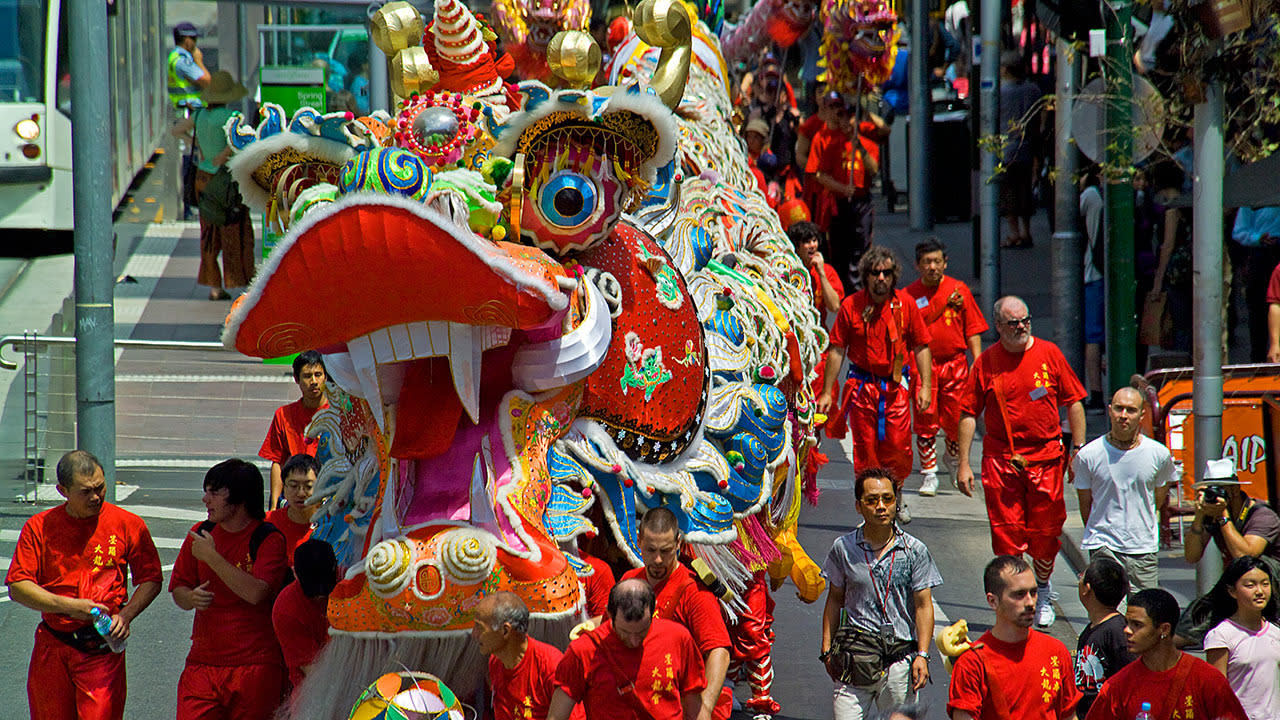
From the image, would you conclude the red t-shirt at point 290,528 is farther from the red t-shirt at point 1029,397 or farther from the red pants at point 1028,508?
the red t-shirt at point 1029,397

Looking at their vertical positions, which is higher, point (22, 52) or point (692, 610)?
point (22, 52)

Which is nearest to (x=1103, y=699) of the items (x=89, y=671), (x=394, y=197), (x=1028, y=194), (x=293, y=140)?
(x=394, y=197)

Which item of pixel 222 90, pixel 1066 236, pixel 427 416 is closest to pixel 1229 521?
pixel 427 416

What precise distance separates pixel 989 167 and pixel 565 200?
10.3 m

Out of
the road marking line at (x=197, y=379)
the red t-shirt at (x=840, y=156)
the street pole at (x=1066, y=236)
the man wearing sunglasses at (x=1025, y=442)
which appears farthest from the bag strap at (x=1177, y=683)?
the red t-shirt at (x=840, y=156)

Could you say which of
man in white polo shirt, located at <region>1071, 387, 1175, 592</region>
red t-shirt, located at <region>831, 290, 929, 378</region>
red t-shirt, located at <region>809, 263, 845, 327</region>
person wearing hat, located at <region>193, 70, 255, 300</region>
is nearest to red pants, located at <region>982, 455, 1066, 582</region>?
man in white polo shirt, located at <region>1071, 387, 1175, 592</region>

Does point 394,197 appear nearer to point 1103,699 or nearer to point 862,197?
point 1103,699

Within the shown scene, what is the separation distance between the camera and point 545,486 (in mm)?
6090

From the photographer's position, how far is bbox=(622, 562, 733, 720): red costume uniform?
6.54 meters

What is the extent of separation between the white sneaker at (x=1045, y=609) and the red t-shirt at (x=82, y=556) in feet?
15.8

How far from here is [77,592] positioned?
701cm

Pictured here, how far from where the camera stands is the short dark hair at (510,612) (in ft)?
18.6

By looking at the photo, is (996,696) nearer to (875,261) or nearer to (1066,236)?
(875,261)

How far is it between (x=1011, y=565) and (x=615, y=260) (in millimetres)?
1808
